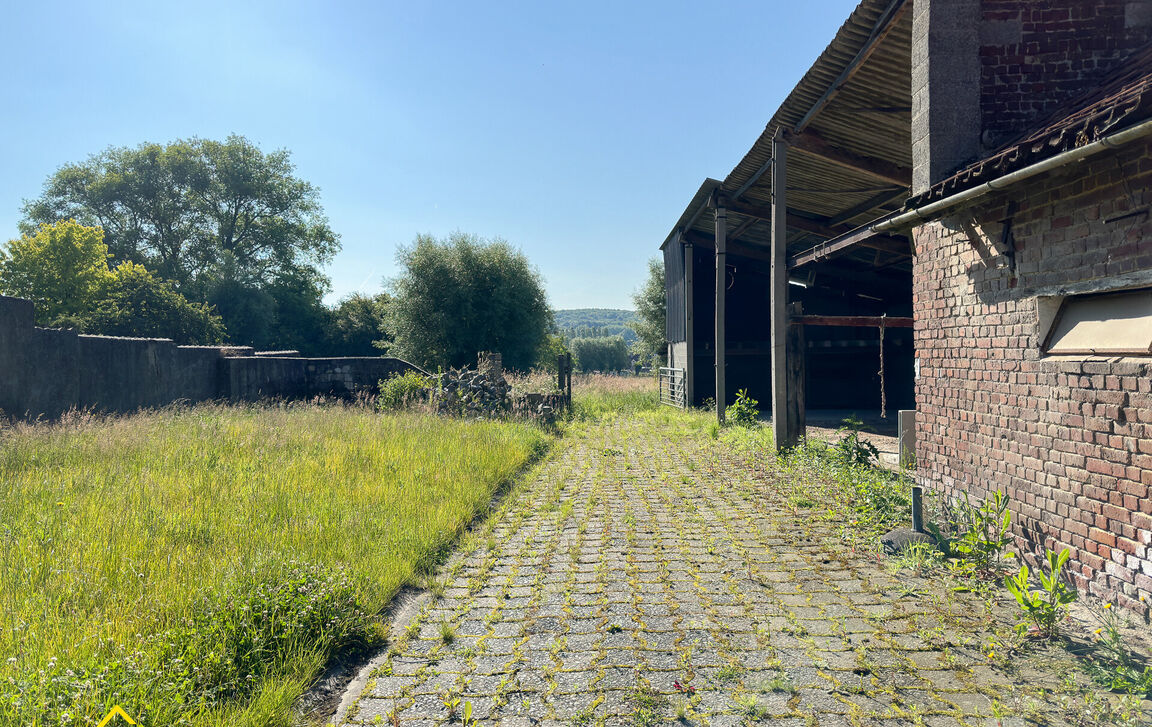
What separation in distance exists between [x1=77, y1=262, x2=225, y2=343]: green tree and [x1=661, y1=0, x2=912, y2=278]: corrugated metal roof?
887 inches

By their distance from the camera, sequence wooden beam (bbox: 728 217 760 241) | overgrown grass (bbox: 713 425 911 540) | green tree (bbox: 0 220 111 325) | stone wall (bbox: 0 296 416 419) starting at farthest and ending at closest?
green tree (bbox: 0 220 111 325) → wooden beam (bbox: 728 217 760 241) → stone wall (bbox: 0 296 416 419) → overgrown grass (bbox: 713 425 911 540)

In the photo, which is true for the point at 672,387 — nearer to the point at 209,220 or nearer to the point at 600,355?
the point at 209,220

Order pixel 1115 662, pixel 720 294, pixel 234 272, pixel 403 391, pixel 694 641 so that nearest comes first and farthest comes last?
pixel 1115 662 → pixel 694 641 → pixel 720 294 → pixel 403 391 → pixel 234 272

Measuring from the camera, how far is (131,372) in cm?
1106

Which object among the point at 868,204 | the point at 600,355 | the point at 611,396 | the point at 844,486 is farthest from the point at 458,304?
the point at 600,355

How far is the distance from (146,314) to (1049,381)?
95.4 feet

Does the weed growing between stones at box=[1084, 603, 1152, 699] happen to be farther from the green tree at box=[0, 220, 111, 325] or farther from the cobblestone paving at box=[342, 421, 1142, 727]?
the green tree at box=[0, 220, 111, 325]

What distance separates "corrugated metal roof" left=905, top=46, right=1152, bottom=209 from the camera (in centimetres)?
299

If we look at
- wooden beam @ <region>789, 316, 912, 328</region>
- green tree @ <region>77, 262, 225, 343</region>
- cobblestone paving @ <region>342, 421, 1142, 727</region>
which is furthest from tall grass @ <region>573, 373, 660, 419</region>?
green tree @ <region>77, 262, 225, 343</region>

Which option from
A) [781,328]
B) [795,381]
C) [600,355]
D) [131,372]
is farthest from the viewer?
[600,355]

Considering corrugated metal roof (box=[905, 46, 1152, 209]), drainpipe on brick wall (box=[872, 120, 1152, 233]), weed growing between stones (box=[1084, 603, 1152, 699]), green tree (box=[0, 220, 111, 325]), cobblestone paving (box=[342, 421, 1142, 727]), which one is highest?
green tree (box=[0, 220, 111, 325])

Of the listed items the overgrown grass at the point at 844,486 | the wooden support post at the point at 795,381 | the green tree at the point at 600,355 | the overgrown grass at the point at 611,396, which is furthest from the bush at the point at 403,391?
the green tree at the point at 600,355

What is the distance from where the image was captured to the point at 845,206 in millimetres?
11250

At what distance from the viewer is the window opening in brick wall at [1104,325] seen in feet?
10.9
